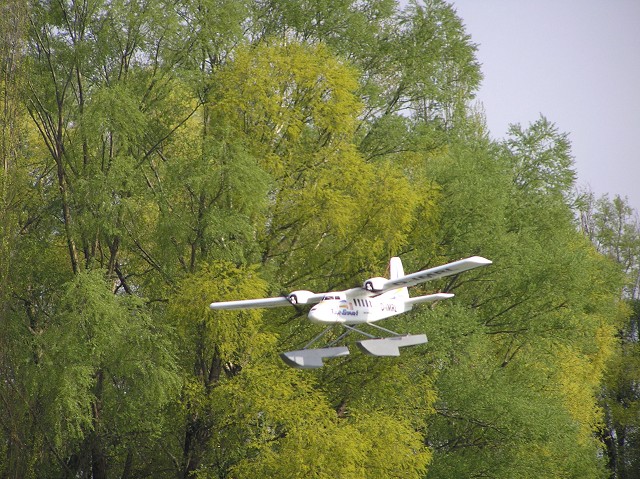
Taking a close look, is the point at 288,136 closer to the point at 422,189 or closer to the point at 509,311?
the point at 422,189

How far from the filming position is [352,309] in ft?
51.5

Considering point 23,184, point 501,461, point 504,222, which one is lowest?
point 501,461

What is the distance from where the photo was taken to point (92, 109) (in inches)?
825

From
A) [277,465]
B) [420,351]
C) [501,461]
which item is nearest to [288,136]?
[420,351]

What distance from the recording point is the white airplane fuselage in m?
15.4

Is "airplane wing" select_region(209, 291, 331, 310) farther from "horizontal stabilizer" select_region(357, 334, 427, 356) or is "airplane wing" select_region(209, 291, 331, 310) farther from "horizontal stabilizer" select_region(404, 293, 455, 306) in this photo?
"horizontal stabilizer" select_region(404, 293, 455, 306)

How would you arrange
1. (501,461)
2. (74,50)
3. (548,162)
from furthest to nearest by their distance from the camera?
(548,162) < (501,461) < (74,50)

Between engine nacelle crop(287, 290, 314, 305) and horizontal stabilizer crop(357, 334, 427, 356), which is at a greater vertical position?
engine nacelle crop(287, 290, 314, 305)

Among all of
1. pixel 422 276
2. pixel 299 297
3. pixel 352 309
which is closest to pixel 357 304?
pixel 352 309

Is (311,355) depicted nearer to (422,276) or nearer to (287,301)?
(287,301)

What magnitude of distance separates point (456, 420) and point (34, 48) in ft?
38.9

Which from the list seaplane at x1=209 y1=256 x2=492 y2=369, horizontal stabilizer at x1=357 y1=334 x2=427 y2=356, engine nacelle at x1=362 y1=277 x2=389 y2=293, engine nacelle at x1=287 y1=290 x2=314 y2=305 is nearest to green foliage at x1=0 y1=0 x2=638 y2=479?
horizontal stabilizer at x1=357 y1=334 x2=427 y2=356

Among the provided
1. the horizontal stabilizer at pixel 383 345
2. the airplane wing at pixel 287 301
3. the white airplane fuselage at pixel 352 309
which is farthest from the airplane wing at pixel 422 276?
the horizontal stabilizer at pixel 383 345

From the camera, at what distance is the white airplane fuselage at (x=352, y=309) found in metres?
15.4
